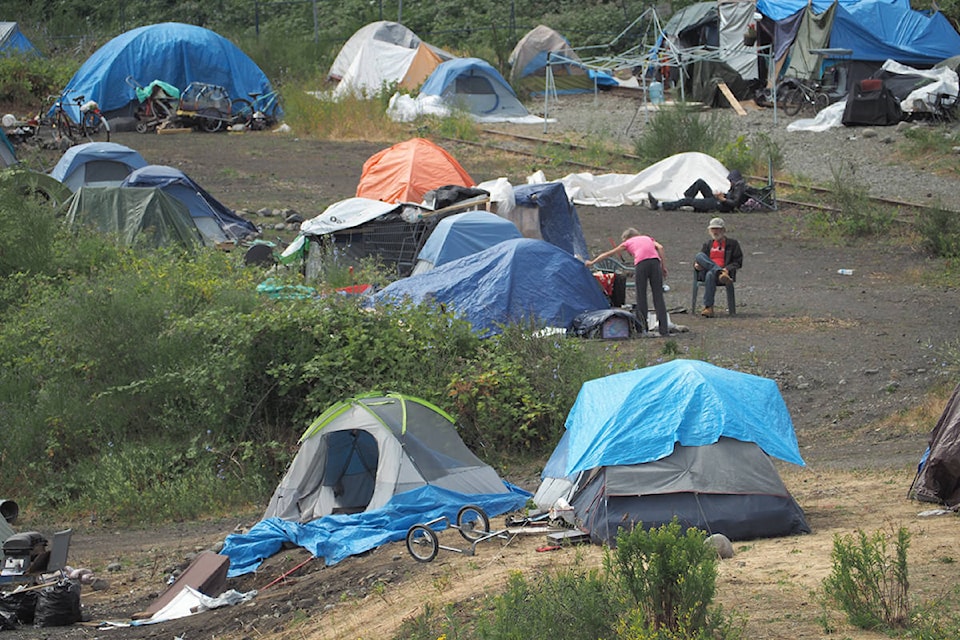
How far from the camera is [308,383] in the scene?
13.5m

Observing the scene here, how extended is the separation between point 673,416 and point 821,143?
69.4ft

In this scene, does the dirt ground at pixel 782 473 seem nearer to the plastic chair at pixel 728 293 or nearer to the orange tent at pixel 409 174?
the plastic chair at pixel 728 293

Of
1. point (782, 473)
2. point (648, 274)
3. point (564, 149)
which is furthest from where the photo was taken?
point (564, 149)

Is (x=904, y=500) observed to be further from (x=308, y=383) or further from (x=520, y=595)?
(x=308, y=383)

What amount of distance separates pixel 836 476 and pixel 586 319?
5455mm

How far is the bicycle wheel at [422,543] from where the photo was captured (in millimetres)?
8836

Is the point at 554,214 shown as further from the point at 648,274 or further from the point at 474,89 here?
the point at 474,89

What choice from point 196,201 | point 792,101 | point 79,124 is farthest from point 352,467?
point 792,101

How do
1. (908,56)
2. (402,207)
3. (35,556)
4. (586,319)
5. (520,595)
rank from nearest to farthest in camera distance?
(520,595)
(35,556)
(586,319)
(402,207)
(908,56)

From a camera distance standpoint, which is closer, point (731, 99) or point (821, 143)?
point (821, 143)

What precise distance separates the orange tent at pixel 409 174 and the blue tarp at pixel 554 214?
8.73ft

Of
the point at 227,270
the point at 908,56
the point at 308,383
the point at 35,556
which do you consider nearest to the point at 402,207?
the point at 227,270

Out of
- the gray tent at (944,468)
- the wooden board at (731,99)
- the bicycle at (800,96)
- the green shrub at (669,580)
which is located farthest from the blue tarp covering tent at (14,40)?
the green shrub at (669,580)

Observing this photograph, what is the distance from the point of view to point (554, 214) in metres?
19.4
